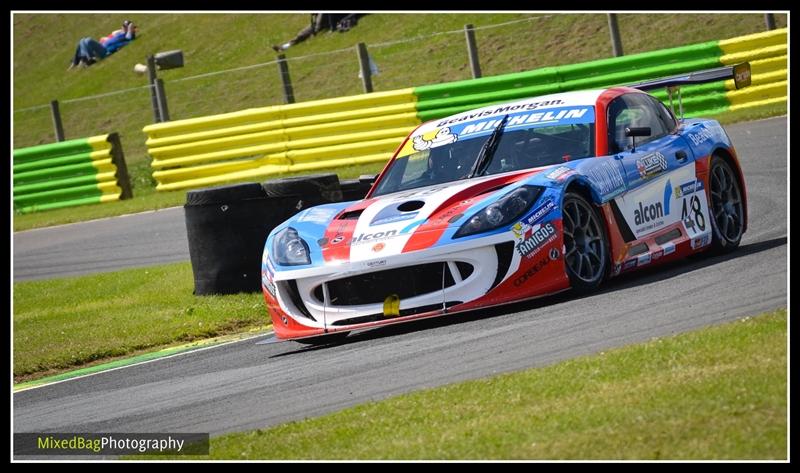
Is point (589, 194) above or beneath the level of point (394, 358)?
above

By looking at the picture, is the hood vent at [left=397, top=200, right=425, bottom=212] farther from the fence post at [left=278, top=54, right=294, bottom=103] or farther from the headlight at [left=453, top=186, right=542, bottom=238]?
the fence post at [left=278, top=54, right=294, bottom=103]

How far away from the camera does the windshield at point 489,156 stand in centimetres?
908

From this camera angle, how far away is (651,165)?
923cm

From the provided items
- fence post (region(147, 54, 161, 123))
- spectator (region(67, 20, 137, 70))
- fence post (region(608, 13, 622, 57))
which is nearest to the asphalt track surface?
fence post (region(608, 13, 622, 57))

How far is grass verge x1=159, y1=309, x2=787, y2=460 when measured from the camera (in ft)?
15.3

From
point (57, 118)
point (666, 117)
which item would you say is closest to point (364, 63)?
point (57, 118)

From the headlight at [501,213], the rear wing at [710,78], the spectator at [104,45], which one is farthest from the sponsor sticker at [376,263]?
the spectator at [104,45]

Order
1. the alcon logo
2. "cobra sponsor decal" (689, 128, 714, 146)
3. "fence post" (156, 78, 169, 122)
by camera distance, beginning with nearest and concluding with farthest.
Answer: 1. the alcon logo
2. "cobra sponsor decal" (689, 128, 714, 146)
3. "fence post" (156, 78, 169, 122)

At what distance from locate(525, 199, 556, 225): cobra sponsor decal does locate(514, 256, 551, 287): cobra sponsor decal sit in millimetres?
243

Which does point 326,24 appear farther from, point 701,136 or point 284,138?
point 701,136

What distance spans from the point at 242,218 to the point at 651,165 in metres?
3.35

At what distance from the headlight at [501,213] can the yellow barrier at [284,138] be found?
11.3 m

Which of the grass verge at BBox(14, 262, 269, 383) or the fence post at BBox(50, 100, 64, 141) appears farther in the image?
the fence post at BBox(50, 100, 64, 141)

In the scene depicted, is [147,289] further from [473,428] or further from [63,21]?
[63,21]
